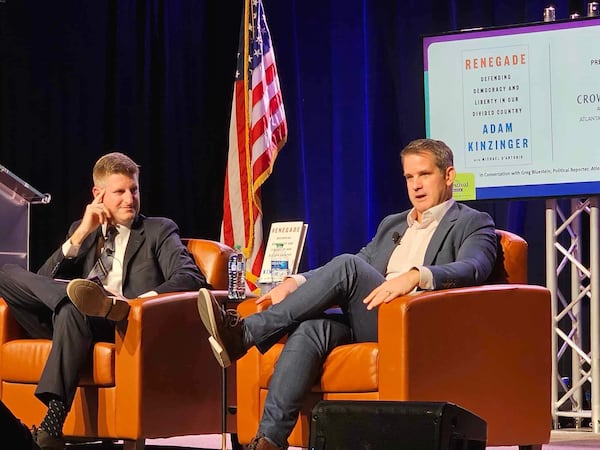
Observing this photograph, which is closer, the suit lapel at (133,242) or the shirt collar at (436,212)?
the shirt collar at (436,212)

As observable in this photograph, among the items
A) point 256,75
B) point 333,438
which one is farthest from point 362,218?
point 333,438

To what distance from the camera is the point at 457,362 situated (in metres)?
3.28

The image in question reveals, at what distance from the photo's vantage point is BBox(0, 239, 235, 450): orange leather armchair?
3682mm

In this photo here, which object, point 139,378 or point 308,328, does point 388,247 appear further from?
point 139,378

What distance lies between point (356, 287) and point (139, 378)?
822 mm

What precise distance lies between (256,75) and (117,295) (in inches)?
83.0

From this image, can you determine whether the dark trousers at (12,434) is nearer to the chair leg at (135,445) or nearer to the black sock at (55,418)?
the black sock at (55,418)

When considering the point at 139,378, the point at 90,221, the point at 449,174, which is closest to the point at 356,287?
the point at 449,174

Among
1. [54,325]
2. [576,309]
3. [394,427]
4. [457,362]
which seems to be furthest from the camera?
[576,309]

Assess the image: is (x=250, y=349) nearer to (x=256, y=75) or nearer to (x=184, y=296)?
(x=184, y=296)

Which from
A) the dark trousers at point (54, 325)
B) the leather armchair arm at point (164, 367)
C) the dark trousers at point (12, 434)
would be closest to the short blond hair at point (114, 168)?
the dark trousers at point (54, 325)

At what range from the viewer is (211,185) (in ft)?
21.6

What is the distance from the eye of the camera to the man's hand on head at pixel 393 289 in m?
3.22

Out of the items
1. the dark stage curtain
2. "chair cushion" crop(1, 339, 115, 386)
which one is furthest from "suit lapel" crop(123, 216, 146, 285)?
the dark stage curtain
